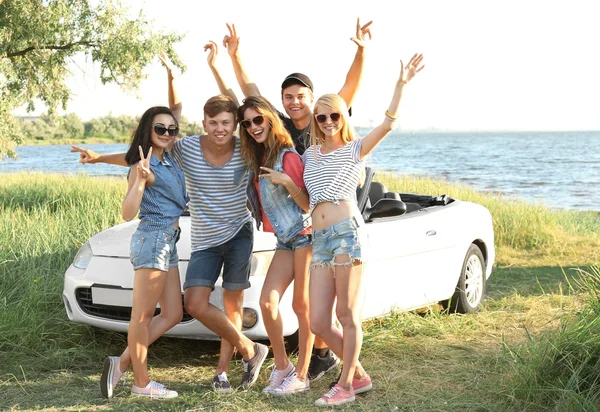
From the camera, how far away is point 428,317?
6.18 m

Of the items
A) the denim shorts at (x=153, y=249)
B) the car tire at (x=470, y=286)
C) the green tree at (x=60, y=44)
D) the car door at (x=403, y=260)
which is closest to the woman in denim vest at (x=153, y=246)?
the denim shorts at (x=153, y=249)

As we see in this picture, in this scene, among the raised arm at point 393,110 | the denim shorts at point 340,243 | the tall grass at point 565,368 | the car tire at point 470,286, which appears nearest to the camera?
the tall grass at point 565,368

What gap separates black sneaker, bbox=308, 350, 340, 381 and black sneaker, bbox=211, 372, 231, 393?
55 centimetres

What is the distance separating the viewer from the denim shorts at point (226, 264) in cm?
461

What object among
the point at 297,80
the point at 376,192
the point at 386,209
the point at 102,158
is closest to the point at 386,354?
the point at 386,209

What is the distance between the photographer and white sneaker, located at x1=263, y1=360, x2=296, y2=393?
4.62 metres

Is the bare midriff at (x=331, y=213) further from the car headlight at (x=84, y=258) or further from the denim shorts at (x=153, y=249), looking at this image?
the car headlight at (x=84, y=258)

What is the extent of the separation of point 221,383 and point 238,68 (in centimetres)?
203

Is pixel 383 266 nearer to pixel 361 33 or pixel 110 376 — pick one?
pixel 361 33

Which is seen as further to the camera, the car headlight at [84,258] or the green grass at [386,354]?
the car headlight at [84,258]

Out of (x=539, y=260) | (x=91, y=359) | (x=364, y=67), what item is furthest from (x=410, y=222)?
(x=539, y=260)

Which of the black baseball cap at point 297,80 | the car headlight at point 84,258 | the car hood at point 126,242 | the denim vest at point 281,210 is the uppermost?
the black baseball cap at point 297,80

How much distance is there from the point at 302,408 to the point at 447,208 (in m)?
2.83

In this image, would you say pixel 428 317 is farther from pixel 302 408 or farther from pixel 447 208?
pixel 302 408
